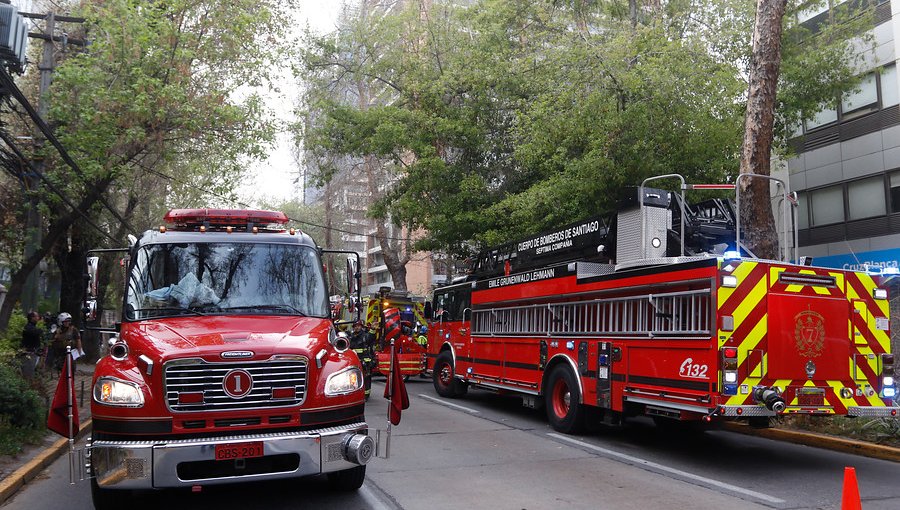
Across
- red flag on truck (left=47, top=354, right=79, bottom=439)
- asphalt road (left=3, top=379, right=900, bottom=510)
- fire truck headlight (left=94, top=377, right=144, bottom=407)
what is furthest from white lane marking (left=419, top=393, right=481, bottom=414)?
fire truck headlight (left=94, top=377, right=144, bottom=407)

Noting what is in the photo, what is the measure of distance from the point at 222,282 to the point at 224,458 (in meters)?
2.05

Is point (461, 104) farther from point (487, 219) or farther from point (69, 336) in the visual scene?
point (69, 336)

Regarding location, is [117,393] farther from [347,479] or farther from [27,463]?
[27,463]

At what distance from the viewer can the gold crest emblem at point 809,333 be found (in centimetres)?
850

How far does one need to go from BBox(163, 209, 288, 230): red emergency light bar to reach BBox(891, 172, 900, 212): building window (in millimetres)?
20671

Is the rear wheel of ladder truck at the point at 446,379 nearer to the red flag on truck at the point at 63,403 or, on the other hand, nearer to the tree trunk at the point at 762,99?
the tree trunk at the point at 762,99

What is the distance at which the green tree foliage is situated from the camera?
15680mm

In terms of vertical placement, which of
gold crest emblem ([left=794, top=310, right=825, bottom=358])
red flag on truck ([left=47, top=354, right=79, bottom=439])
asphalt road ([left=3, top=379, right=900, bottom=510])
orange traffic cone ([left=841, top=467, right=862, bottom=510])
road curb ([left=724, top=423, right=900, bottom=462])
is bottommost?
asphalt road ([left=3, top=379, right=900, bottom=510])

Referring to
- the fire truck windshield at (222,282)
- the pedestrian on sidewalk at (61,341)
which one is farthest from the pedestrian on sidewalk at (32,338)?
the fire truck windshield at (222,282)

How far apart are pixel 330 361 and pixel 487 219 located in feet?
48.6

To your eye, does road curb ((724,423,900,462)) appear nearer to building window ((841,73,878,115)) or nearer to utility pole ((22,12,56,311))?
utility pole ((22,12,56,311))

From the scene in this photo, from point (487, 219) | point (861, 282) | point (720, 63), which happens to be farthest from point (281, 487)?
point (720, 63)

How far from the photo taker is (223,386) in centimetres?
573

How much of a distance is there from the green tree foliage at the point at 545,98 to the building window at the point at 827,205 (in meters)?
5.22
